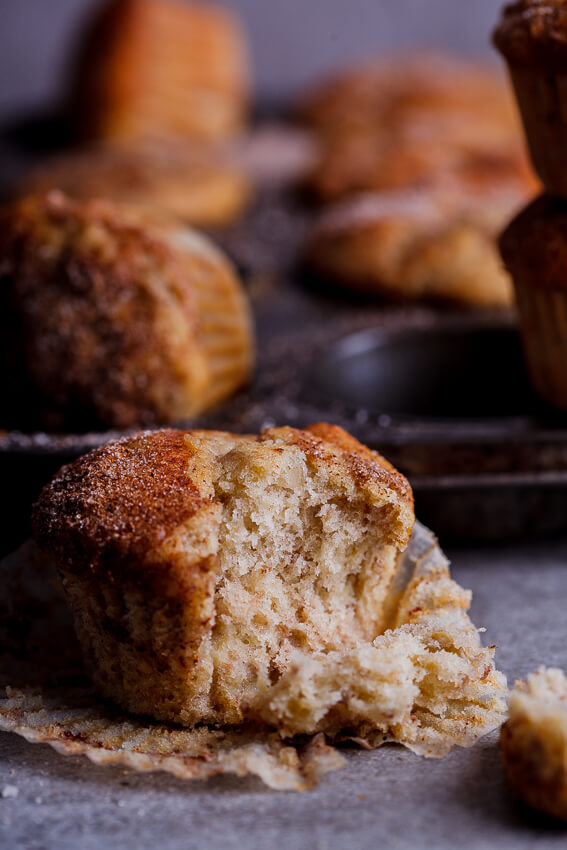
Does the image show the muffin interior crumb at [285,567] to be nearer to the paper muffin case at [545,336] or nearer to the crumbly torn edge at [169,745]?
the crumbly torn edge at [169,745]

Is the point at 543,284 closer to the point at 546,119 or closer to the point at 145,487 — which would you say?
the point at 546,119

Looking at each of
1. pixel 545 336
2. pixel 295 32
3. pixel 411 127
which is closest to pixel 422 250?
pixel 545 336

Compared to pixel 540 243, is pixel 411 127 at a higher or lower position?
lower

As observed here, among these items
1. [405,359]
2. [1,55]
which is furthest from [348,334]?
[1,55]

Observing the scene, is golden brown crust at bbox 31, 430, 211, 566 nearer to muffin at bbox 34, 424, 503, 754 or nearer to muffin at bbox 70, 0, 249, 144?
muffin at bbox 34, 424, 503, 754

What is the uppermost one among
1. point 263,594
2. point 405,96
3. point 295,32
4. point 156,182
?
point 263,594

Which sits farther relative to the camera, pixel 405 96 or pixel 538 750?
pixel 405 96

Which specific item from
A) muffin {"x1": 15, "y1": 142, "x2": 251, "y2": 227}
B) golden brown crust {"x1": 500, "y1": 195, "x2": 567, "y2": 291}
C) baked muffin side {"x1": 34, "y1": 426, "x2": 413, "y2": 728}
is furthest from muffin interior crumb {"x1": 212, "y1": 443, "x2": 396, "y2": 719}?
muffin {"x1": 15, "y1": 142, "x2": 251, "y2": 227}

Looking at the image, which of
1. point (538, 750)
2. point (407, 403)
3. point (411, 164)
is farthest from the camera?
point (411, 164)
